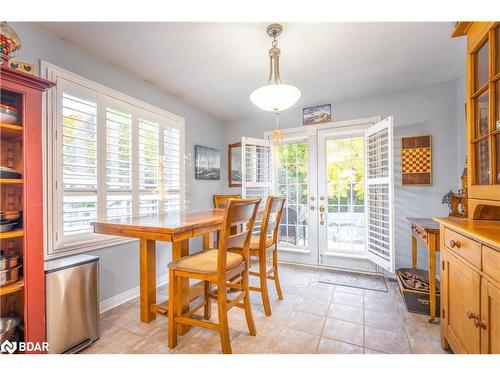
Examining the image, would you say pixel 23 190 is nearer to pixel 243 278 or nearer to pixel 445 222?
pixel 243 278

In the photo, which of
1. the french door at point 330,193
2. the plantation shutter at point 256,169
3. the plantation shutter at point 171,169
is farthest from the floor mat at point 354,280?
the plantation shutter at point 171,169

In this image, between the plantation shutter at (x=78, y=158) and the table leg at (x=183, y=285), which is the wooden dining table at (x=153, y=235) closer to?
the table leg at (x=183, y=285)

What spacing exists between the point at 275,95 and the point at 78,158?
Answer: 70.7 inches

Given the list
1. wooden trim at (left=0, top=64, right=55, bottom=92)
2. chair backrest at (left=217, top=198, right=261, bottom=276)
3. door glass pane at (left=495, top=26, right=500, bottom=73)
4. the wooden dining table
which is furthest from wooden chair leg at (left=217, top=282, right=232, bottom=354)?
door glass pane at (left=495, top=26, right=500, bottom=73)

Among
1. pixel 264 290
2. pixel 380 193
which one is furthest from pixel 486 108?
pixel 264 290

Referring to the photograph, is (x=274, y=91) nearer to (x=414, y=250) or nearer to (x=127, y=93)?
(x=127, y=93)

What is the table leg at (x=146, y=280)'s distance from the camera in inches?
80.5

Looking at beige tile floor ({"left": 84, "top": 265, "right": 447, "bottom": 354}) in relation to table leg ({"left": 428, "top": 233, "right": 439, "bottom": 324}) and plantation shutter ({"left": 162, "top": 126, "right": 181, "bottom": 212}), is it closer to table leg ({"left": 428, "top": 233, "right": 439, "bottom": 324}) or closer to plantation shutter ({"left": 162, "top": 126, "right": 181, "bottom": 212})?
table leg ({"left": 428, "top": 233, "right": 439, "bottom": 324})

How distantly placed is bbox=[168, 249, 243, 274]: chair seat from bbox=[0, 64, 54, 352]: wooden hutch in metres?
0.78

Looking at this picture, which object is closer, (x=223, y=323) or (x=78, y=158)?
(x=223, y=323)

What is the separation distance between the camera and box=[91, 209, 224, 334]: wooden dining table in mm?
1545

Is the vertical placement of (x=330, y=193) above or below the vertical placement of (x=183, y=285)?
above

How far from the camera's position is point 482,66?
58.9 inches
